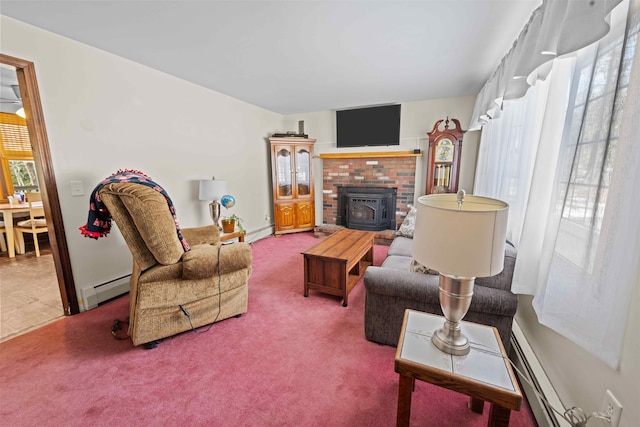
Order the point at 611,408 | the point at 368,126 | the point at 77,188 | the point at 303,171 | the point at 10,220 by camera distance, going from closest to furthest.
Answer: the point at 611,408 < the point at 77,188 < the point at 10,220 < the point at 368,126 < the point at 303,171

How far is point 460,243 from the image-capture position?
90cm

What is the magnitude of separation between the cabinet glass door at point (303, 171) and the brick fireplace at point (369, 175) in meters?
0.28

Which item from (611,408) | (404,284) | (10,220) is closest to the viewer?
(611,408)

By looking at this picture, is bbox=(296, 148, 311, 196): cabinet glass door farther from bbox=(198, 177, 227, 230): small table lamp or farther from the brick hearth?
bbox=(198, 177, 227, 230): small table lamp

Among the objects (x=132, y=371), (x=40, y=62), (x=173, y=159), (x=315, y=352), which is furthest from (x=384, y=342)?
(x=40, y=62)

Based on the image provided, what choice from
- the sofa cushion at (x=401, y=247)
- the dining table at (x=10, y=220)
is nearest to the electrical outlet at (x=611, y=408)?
the sofa cushion at (x=401, y=247)

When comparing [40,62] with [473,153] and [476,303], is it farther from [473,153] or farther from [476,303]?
[473,153]

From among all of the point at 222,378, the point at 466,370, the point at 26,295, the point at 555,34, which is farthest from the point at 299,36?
the point at 26,295

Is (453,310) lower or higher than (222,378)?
higher

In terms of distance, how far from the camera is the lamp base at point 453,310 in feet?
3.41

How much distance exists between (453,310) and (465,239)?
37cm

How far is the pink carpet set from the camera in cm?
130

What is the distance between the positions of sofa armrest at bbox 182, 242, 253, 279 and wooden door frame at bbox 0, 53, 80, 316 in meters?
1.22

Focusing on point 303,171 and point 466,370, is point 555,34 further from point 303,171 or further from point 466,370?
point 303,171
